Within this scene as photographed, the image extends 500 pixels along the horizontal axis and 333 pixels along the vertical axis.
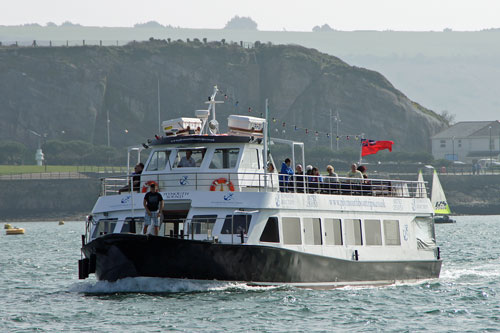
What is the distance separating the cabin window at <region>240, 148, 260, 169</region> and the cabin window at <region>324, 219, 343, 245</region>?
2.85m

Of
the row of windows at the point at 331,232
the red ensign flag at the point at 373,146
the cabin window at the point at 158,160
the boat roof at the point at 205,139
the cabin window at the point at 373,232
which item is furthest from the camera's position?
the red ensign flag at the point at 373,146

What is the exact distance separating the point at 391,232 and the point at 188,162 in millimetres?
7740

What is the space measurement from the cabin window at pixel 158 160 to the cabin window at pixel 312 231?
4.86 meters

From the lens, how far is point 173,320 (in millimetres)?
23719

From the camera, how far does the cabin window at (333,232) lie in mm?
29688

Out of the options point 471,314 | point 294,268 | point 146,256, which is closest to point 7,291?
point 146,256

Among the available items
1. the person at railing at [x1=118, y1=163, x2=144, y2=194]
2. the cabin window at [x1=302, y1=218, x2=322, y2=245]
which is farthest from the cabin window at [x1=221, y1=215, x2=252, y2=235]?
the person at railing at [x1=118, y1=163, x2=144, y2=194]

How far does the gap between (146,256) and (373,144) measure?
527 inches

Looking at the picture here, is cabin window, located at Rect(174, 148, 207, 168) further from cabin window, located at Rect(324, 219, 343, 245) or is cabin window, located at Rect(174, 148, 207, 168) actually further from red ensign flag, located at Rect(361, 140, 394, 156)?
red ensign flag, located at Rect(361, 140, 394, 156)

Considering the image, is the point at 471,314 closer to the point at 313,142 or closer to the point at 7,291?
the point at 7,291

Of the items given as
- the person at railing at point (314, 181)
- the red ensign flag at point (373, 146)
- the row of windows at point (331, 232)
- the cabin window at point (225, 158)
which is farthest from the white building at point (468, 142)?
the cabin window at point (225, 158)

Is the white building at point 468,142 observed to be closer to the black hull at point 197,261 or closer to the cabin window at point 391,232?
the cabin window at point 391,232

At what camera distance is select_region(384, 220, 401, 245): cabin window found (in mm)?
32250

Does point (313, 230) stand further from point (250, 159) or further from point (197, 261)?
point (197, 261)
